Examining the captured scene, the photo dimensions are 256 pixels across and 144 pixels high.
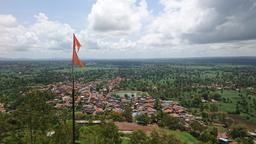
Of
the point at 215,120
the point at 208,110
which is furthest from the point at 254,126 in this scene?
the point at 208,110

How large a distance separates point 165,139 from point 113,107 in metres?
33.4

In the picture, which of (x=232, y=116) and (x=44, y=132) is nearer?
(x=44, y=132)

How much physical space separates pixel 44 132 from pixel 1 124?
187 inches

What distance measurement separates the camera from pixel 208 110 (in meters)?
56.1

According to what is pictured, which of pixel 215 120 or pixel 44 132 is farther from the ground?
pixel 44 132

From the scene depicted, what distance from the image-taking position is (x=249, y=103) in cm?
6344

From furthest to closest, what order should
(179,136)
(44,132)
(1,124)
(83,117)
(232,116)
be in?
(232,116) < (83,117) < (179,136) < (1,124) < (44,132)

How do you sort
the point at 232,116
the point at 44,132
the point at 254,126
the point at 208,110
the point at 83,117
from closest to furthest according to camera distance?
the point at 44,132, the point at 83,117, the point at 254,126, the point at 232,116, the point at 208,110

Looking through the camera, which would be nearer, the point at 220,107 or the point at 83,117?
the point at 83,117

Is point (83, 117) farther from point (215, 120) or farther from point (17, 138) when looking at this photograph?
point (215, 120)

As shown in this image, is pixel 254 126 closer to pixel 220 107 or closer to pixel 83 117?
pixel 220 107

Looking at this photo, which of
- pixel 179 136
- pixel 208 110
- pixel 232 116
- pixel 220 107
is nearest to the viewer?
pixel 179 136

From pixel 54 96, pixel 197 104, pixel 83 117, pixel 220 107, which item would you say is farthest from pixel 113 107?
pixel 220 107

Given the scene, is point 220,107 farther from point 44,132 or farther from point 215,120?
point 44,132
